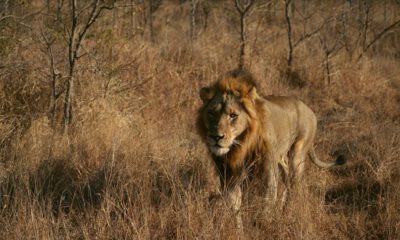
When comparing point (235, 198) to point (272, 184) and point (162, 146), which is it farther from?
point (162, 146)

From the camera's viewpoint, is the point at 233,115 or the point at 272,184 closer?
the point at 233,115

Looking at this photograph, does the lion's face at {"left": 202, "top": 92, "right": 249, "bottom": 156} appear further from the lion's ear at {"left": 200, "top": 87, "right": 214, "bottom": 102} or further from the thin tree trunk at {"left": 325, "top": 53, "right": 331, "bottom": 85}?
the thin tree trunk at {"left": 325, "top": 53, "right": 331, "bottom": 85}

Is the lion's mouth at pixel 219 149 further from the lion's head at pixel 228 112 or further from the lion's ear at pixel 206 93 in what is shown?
the lion's ear at pixel 206 93

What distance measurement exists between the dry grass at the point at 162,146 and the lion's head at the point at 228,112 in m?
0.42

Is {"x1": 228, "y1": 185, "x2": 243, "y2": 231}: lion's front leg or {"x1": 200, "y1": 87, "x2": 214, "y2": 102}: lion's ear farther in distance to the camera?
{"x1": 200, "y1": 87, "x2": 214, "y2": 102}: lion's ear

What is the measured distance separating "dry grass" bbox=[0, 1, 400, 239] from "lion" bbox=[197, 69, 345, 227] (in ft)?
0.56

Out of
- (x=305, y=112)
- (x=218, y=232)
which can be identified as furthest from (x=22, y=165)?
(x=305, y=112)

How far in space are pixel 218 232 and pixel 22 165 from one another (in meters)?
2.05

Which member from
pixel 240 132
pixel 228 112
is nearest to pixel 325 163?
pixel 240 132

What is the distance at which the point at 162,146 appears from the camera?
5.67 metres

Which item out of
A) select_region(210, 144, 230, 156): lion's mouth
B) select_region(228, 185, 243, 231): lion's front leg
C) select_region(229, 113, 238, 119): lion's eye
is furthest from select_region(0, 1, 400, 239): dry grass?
select_region(229, 113, 238, 119): lion's eye

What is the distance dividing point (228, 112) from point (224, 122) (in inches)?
3.6

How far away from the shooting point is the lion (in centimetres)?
398

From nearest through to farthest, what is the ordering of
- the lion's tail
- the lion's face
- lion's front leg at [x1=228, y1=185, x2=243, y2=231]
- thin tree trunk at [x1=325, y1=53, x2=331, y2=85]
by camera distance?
the lion's face → lion's front leg at [x1=228, y1=185, x2=243, y2=231] → the lion's tail → thin tree trunk at [x1=325, y1=53, x2=331, y2=85]
